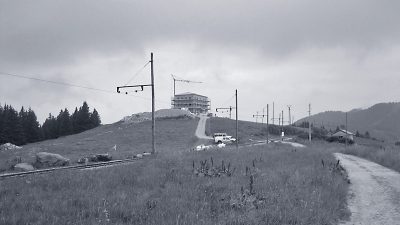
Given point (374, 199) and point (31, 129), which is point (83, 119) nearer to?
point (31, 129)

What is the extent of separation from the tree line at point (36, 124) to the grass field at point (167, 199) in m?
87.4

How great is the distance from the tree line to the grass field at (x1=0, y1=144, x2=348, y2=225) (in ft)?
287

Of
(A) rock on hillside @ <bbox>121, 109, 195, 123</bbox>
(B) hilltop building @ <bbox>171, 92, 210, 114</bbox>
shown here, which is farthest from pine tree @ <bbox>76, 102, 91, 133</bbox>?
(B) hilltop building @ <bbox>171, 92, 210, 114</bbox>

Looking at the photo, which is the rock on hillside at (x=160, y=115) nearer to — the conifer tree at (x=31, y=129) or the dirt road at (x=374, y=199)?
the conifer tree at (x=31, y=129)

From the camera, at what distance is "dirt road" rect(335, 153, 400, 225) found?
14.5 metres

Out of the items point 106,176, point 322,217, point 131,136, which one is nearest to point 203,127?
point 131,136

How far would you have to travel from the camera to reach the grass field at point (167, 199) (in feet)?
37.9

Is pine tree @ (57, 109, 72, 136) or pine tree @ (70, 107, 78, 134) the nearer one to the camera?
pine tree @ (57, 109, 72, 136)

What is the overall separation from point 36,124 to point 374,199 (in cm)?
10918

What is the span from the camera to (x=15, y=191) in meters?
15.0

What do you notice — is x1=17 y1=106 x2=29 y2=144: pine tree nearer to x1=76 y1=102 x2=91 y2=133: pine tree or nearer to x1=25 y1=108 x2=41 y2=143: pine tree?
x1=25 y1=108 x2=41 y2=143: pine tree

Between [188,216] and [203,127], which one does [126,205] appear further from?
[203,127]

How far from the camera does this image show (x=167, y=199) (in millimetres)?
14469

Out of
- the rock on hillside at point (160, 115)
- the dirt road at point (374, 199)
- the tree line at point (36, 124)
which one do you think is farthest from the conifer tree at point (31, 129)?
the dirt road at point (374, 199)
